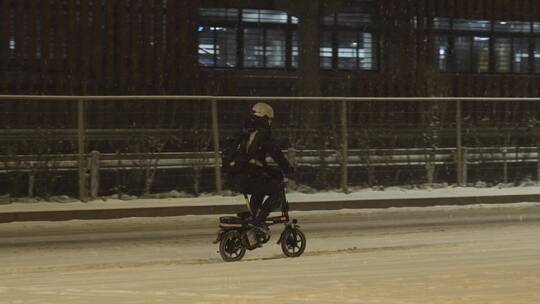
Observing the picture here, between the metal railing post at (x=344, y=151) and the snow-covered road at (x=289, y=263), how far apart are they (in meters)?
1.75

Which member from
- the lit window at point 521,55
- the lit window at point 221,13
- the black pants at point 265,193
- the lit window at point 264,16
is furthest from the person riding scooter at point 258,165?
the lit window at point 521,55

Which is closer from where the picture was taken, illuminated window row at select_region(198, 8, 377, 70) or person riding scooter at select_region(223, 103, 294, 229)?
person riding scooter at select_region(223, 103, 294, 229)

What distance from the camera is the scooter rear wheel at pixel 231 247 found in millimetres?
7707

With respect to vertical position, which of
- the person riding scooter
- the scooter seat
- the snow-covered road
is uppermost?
the person riding scooter

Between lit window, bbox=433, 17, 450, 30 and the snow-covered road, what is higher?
lit window, bbox=433, 17, 450, 30

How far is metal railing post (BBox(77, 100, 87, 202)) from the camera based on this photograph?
11961 millimetres

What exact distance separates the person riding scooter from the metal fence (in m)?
5.02

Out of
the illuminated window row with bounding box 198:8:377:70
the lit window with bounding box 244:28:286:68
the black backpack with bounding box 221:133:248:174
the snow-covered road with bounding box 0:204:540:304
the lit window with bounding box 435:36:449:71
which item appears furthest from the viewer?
the lit window with bounding box 435:36:449:71

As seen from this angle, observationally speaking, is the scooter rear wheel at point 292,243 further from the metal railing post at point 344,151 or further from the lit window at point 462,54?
the lit window at point 462,54

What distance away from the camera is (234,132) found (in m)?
13.1

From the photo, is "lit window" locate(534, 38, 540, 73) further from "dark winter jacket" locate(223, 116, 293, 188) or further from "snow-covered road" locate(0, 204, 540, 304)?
"dark winter jacket" locate(223, 116, 293, 188)

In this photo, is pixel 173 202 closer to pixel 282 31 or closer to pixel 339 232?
pixel 339 232

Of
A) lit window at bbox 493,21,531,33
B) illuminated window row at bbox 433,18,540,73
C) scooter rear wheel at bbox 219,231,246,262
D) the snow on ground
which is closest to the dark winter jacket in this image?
scooter rear wheel at bbox 219,231,246,262

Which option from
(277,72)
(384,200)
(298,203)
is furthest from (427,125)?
(277,72)
